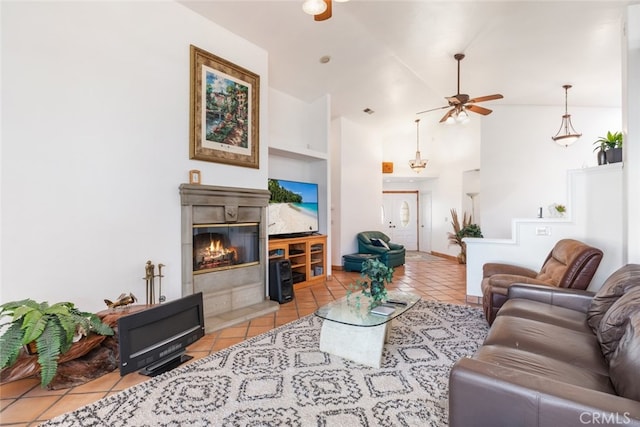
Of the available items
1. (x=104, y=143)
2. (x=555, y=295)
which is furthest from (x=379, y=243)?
(x=104, y=143)

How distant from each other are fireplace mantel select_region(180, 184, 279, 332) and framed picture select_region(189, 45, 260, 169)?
0.42m

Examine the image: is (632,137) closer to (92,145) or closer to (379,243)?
(379,243)

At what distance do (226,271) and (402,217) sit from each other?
735cm

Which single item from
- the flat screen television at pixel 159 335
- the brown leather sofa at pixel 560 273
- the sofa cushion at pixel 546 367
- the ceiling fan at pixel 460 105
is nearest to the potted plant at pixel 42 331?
the flat screen television at pixel 159 335

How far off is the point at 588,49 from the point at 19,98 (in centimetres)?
576

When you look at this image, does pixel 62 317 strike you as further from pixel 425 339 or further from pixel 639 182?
pixel 639 182

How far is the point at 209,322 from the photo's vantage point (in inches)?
126

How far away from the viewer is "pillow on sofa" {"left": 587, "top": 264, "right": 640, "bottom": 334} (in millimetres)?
1949

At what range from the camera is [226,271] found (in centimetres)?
358

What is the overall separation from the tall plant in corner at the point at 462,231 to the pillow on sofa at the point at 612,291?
4559 millimetres

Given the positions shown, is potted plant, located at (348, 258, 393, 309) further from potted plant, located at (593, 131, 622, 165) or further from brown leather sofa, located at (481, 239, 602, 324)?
potted plant, located at (593, 131, 622, 165)

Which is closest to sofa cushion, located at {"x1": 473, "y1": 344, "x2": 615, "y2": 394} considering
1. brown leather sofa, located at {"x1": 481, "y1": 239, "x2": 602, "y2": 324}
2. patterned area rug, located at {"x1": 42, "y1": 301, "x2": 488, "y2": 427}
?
patterned area rug, located at {"x1": 42, "y1": 301, "x2": 488, "y2": 427}

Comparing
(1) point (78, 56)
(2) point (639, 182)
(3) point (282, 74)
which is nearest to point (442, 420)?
(2) point (639, 182)

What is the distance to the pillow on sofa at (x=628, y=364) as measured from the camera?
1.21 m
